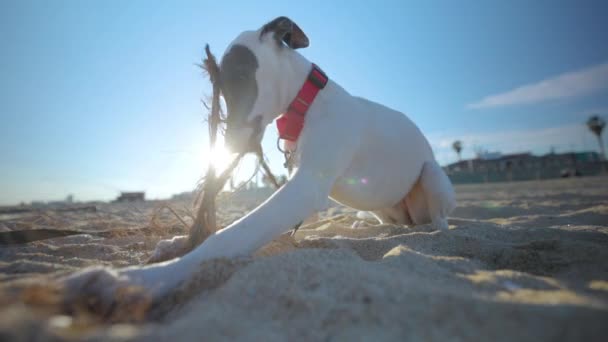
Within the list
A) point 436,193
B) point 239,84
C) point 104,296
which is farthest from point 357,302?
point 436,193

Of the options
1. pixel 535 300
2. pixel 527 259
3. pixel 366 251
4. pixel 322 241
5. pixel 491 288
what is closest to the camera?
pixel 535 300

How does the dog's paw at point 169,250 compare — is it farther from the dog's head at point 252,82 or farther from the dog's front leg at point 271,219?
the dog's head at point 252,82

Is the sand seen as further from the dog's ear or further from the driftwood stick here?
the dog's ear

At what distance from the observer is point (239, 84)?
5.57 feet

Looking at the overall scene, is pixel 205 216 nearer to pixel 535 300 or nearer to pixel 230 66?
pixel 230 66

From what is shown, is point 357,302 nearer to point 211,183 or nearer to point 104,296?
point 104,296

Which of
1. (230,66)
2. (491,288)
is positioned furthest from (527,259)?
(230,66)

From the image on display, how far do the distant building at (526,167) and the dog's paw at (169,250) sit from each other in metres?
29.1

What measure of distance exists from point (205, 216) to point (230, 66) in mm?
862

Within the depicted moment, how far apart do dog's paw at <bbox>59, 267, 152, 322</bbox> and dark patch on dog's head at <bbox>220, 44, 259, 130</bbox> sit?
970mm

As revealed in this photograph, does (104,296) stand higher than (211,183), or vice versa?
(211,183)

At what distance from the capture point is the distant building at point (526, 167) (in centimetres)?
2620

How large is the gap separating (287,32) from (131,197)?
24803 mm

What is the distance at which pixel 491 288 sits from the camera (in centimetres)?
103
